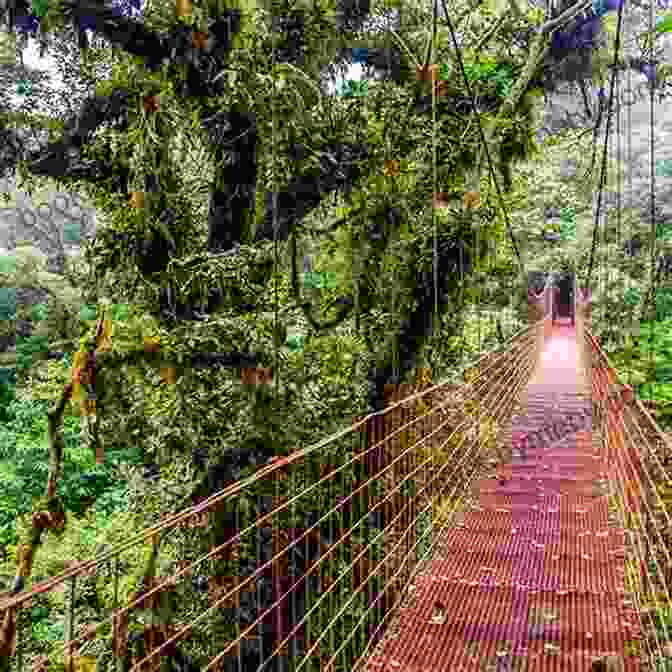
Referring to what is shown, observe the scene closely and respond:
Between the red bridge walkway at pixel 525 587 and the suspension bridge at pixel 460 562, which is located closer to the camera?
the suspension bridge at pixel 460 562

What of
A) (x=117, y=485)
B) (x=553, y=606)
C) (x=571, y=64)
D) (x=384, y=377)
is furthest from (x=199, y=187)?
(x=117, y=485)

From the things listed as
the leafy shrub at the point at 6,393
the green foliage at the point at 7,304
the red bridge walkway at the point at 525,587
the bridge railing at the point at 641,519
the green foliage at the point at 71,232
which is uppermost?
the green foliage at the point at 71,232

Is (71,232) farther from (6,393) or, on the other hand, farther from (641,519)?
(641,519)

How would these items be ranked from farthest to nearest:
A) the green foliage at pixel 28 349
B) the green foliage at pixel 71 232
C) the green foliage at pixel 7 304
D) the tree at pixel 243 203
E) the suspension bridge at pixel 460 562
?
the green foliage at pixel 71 232 < the green foliage at pixel 7 304 < the green foliage at pixel 28 349 < the tree at pixel 243 203 < the suspension bridge at pixel 460 562

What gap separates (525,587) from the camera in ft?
6.80

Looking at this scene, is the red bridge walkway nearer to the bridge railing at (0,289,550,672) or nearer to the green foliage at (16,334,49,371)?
the bridge railing at (0,289,550,672)

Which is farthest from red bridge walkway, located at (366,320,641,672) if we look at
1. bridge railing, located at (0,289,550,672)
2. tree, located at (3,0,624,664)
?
tree, located at (3,0,624,664)

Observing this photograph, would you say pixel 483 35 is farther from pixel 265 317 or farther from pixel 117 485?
pixel 117 485

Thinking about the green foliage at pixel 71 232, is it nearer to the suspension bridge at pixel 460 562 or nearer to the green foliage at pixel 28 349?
the green foliage at pixel 28 349

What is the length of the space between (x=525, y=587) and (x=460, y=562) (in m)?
0.28

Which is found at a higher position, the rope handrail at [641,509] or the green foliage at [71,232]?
the green foliage at [71,232]

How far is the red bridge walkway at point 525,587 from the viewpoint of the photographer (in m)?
1.65

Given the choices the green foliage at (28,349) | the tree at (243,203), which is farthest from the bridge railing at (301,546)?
the green foliage at (28,349)

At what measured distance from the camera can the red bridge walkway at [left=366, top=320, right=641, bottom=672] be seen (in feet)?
5.42
